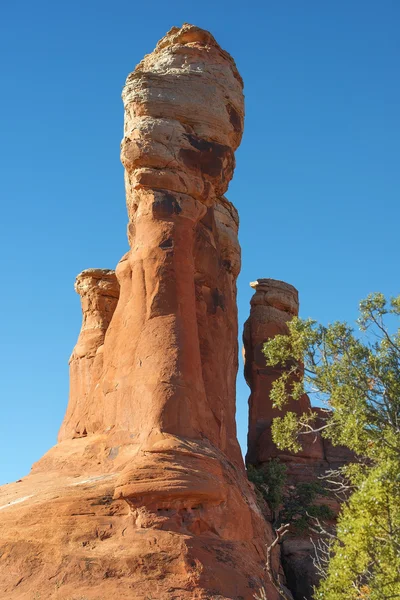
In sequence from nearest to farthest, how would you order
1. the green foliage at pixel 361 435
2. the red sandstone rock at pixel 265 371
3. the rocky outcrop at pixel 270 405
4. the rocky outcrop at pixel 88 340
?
the green foliage at pixel 361 435 < the rocky outcrop at pixel 88 340 < the rocky outcrop at pixel 270 405 < the red sandstone rock at pixel 265 371

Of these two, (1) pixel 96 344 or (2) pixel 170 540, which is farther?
(1) pixel 96 344

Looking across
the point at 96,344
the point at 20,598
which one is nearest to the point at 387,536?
the point at 20,598

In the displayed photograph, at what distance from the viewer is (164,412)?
19453mm

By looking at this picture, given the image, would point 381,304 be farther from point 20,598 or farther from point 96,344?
point 96,344

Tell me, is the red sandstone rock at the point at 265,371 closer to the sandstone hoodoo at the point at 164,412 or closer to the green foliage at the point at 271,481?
the green foliage at the point at 271,481

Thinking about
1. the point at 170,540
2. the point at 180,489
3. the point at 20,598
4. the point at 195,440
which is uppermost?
the point at 195,440

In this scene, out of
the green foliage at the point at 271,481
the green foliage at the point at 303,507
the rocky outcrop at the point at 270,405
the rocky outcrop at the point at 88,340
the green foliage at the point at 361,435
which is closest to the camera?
the green foliage at the point at 361,435

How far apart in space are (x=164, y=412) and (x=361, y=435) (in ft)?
18.1

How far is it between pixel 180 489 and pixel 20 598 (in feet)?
13.9

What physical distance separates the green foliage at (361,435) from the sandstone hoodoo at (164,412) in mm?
2646

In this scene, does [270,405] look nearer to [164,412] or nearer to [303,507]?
[303,507]

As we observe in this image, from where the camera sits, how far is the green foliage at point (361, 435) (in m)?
13.6

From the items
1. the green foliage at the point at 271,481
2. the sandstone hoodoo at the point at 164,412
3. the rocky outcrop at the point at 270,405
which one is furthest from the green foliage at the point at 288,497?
the sandstone hoodoo at the point at 164,412

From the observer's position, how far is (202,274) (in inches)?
955
